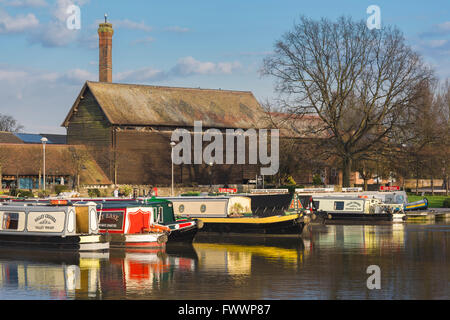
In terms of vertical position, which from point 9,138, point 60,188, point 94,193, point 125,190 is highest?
point 9,138

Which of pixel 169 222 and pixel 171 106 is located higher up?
pixel 171 106

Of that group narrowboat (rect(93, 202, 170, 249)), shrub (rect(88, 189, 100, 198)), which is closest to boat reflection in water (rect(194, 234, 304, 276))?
narrowboat (rect(93, 202, 170, 249))

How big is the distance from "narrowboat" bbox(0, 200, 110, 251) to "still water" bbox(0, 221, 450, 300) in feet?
1.60

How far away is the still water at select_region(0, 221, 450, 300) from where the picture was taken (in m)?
24.0

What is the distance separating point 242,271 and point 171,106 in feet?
190

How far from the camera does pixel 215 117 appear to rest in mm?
87062

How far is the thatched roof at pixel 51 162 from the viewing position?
7394cm

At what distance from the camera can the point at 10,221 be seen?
1399 inches

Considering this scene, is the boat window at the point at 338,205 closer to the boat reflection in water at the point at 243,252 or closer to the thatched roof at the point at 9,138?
the boat reflection in water at the point at 243,252

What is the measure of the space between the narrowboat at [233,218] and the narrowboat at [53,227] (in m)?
11.2

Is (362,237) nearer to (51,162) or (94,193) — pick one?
(94,193)

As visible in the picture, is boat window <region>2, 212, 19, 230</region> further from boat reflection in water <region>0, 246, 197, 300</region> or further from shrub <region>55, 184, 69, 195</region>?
shrub <region>55, 184, 69, 195</region>

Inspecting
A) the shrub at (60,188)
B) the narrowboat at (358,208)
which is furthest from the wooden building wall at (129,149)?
the narrowboat at (358,208)

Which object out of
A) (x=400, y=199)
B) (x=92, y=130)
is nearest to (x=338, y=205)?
(x=400, y=199)
